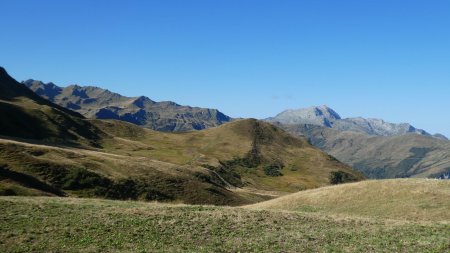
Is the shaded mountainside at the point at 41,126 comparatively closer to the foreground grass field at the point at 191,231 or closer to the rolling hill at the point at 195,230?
the rolling hill at the point at 195,230

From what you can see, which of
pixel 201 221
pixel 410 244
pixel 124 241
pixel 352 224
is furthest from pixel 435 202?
pixel 124 241

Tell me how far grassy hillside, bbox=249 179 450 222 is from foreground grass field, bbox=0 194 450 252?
10.00 meters

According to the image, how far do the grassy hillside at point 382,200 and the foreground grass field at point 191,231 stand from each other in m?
10.00

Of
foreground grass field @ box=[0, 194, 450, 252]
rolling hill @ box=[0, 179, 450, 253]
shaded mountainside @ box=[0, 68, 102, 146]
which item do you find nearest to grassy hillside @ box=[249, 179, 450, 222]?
rolling hill @ box=[0, 179, 450, 253]

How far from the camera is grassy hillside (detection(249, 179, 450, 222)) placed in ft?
160

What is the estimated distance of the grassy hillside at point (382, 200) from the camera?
48662 millimetres

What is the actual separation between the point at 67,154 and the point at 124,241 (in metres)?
66.7

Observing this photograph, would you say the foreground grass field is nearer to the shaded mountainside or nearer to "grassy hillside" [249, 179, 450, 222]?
"grassy hillside" [249, 179, 450, 222]

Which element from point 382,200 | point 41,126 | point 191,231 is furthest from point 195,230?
point 41,126

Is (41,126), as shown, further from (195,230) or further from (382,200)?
(195,230)

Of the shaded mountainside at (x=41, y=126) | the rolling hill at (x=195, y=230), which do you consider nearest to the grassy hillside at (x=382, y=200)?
the rolling hill at (x=195, y=230)

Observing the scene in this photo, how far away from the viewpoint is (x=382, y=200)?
55219mm

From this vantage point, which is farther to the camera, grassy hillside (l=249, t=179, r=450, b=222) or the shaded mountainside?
the shaded mountainside

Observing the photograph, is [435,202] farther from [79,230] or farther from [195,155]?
[195,155]
